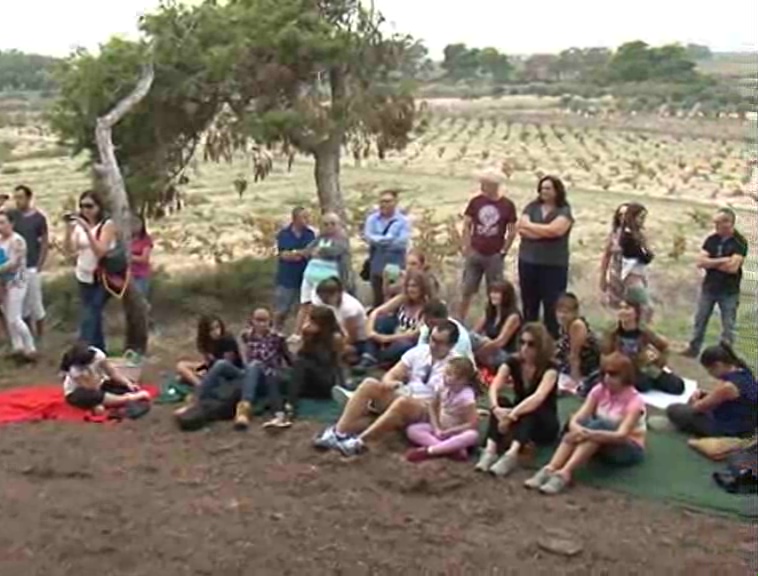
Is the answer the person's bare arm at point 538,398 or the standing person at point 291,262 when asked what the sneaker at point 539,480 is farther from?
the standing person at point 291,262

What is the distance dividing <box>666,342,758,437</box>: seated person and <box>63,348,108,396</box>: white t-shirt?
11.7 ft

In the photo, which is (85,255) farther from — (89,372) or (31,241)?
(89,372)

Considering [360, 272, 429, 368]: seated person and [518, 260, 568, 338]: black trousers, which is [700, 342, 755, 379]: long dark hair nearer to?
[518, 260, 568, 338]: black trousers

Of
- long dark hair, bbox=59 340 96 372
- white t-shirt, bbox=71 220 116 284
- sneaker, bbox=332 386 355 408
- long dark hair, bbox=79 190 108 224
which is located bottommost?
sneaker, bbox=332 386 355 408

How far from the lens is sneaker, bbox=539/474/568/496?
238 inches

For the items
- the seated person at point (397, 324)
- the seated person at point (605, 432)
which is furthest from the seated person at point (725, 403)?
the seated person at point (397, 324)

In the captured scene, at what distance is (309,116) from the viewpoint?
34.6ft

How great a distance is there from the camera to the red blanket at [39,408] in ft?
24.6

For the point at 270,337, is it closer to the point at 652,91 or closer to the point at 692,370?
the point at 692,370

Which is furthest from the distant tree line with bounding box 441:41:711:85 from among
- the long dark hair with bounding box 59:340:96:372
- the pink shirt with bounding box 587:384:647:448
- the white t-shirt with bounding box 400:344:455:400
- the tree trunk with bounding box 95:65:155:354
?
the pink shirt with bounding box 587:384:647:448

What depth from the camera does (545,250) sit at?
8.10m

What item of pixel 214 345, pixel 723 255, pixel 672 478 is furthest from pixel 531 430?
pixel 723 255

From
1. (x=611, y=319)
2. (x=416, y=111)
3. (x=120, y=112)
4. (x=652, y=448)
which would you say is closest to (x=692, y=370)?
(x=611, y=319)

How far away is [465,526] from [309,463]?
1.19 meters
